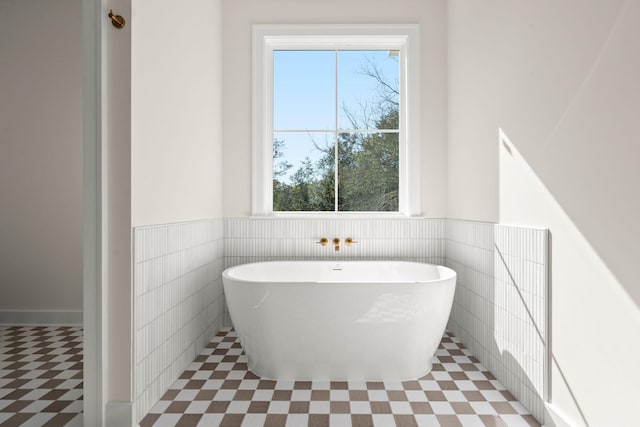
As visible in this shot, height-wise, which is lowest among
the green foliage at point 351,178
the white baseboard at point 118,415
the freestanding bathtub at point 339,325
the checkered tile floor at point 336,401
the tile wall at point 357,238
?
the checkered tile floor at point 336,401

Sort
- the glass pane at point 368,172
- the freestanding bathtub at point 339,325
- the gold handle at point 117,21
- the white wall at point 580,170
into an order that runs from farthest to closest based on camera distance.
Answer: the glass pane at point 368,172, the freestanding bathtub at point 339,325, the gold handle at point 117,21, the white wall at point 580,170

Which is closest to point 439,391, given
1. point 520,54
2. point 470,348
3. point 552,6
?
point 470,348

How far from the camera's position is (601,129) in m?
1.43

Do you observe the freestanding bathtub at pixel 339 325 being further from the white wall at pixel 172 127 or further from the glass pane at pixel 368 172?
the glass pane at pixel 368 172

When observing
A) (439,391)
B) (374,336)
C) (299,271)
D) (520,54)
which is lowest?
(439,391)

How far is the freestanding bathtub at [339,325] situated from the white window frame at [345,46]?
114 cm

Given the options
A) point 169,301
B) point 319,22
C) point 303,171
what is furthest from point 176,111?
point 319,22

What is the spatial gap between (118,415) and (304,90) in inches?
107

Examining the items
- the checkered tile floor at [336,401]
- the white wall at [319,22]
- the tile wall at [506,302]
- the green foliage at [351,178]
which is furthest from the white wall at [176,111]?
the tile wall at [506,302]

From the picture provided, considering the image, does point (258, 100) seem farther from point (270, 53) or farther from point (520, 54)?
point (520, 54)

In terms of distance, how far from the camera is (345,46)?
11.1 ft

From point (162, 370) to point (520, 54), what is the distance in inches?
100

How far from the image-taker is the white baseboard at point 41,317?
3.29 meters

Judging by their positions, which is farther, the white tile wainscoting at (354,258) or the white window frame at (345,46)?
the white window frame at (345,46)
